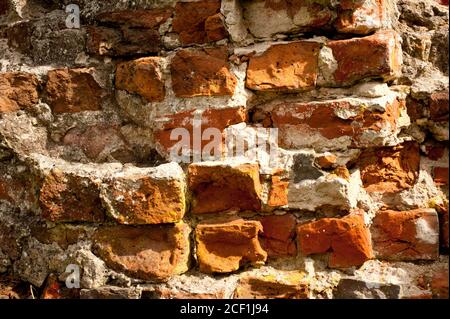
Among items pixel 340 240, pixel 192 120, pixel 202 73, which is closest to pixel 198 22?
pixel 202 73

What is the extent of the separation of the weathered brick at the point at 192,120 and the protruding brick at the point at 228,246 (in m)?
0.19

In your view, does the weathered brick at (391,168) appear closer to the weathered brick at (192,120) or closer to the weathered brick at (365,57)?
the weathered brick at (365,57)

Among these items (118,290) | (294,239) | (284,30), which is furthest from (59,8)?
(294,239)

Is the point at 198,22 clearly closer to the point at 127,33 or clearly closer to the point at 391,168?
the point at 127,33

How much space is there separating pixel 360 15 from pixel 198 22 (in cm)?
36

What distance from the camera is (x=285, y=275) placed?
1.16 m

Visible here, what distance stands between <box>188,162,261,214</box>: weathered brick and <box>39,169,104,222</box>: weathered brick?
0.22 m

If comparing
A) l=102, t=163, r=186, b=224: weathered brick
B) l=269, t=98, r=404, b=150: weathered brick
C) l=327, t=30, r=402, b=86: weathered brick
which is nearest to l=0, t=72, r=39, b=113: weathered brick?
l=102, t=163, r=186, b=224: weathered brick

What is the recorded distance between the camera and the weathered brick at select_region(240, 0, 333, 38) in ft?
3.87

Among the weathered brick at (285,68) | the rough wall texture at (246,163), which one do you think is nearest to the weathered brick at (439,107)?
the rough wall texture at (246,163)

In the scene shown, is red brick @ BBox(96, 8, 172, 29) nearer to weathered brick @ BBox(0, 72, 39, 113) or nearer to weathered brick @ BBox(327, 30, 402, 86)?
weathered brick @ BBox(0, 72, 39, 113)

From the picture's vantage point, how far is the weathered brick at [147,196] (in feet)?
3.86
